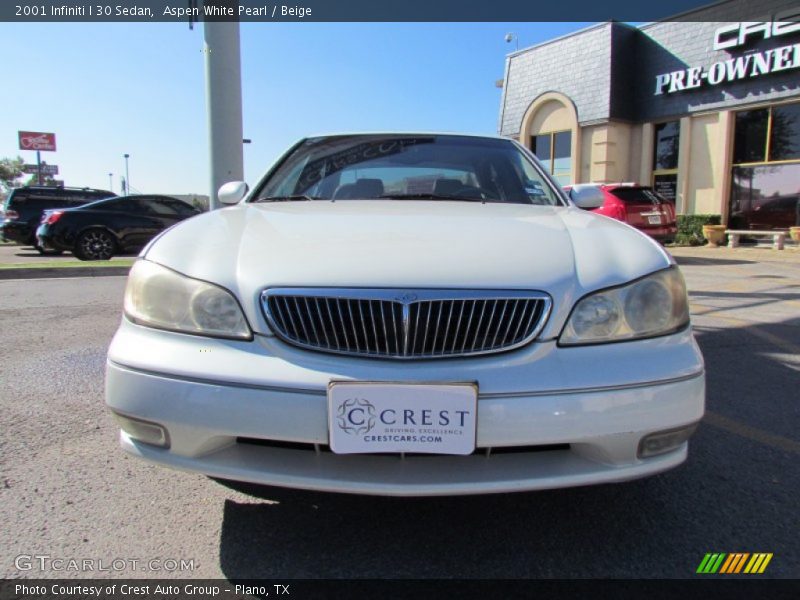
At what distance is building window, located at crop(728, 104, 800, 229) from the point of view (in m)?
14.3

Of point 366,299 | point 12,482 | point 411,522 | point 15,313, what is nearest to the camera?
point 366,299

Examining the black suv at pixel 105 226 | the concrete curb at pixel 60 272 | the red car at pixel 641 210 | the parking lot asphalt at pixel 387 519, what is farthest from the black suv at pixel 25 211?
the parking lot asphalt at pixel 387 519

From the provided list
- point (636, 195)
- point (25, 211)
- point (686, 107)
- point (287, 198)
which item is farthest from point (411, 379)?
point (686, 107)

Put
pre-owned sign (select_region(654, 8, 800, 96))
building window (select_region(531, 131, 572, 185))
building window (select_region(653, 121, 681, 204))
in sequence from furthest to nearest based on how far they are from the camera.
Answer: building window (select_region(531, 131, 572, 185)) → building window (select_region(653, 121, 681, 204)) → pre-owned sign (select_region(654, 8, 800, 96))

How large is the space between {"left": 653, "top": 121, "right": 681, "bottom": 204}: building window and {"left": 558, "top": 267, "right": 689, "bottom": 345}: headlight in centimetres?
1671

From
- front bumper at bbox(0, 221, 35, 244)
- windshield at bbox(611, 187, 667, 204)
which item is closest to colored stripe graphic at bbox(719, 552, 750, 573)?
windshield at bbox(611, 187, 667, 204)

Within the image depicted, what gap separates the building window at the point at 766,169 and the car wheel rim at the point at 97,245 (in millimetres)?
15721

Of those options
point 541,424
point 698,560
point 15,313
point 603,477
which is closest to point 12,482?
point 541,424

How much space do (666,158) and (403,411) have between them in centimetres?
1811

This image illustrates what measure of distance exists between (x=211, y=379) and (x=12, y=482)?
→ 126 centimetres

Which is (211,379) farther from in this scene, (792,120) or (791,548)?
(792,120)

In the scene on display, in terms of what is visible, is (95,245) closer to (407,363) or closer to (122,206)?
(122,206)

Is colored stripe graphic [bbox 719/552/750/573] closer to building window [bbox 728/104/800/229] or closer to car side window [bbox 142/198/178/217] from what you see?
car side window [bbox 142/198/178/217]

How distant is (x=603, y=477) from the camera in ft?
5.24
